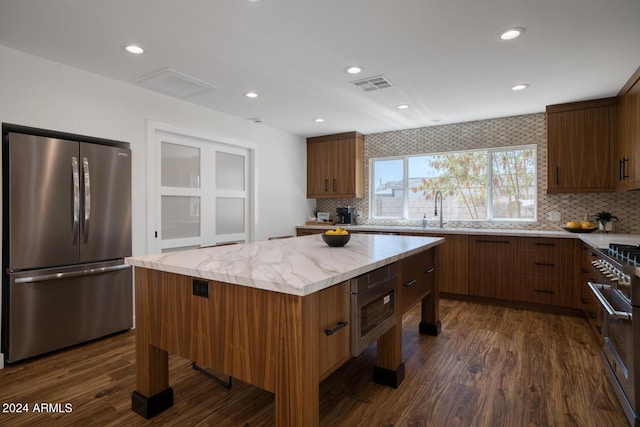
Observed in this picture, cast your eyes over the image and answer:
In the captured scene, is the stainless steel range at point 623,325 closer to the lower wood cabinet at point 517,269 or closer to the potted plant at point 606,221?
the lower wood cabinet at point 517,269

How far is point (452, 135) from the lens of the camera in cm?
513

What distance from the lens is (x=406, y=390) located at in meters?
2.25

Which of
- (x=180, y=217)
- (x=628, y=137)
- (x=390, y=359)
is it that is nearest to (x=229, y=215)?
(x=180, y=217)

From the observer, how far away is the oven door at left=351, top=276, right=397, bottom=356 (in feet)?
5.80

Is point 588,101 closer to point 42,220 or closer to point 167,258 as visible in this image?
point 167,258

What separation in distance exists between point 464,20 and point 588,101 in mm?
2651

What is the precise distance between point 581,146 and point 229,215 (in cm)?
443

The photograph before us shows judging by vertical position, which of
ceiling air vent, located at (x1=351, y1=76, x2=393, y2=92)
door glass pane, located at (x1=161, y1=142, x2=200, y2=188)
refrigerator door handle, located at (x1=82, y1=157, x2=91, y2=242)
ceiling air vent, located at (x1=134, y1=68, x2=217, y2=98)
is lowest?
refrigerator door handle, located at (x1=82, y1=157, x2=91, y2=242)

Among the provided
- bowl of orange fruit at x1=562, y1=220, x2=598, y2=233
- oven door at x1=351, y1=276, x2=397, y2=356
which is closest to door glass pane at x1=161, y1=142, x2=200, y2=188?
oven door at x1=351, y1=276, x2=397, y2=356

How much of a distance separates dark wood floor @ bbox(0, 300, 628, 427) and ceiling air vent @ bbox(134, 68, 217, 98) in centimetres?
248

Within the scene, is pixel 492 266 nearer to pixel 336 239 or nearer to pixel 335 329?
pixel 336 239

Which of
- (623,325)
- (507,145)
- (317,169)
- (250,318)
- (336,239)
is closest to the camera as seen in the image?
(250,318)

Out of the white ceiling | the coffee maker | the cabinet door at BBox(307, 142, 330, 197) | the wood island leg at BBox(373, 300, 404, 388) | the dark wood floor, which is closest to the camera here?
the dark wood floor

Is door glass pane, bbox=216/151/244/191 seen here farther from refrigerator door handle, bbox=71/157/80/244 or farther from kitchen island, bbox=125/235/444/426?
kitchen island, bbox=125/235/444/426
